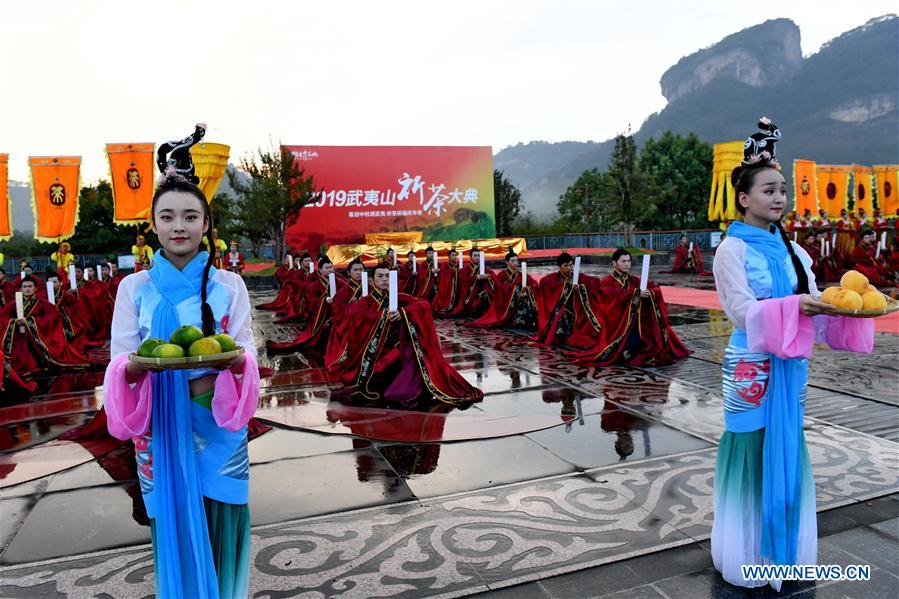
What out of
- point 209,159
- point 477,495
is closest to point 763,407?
point 477,495

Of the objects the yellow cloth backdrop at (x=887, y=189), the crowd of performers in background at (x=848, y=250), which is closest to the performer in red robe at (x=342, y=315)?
the crowd of performers in background at (x=848, y=250)

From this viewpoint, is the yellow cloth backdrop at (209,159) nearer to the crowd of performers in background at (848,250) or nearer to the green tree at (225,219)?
the crowd of performers in background at (848,250)

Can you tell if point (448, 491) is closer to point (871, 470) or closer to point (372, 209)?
point (871, 470)

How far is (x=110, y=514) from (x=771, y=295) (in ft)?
12.0

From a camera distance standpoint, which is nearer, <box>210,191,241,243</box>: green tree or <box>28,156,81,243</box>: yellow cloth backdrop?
<box>28,156,81,243</box>: yellow cloth backdrop

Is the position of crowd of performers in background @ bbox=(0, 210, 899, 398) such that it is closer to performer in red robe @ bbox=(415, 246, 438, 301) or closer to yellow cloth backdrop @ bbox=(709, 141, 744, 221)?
performer in red robe @ bbox=(415, 246, 438, 301)

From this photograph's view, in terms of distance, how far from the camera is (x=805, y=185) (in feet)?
71.2

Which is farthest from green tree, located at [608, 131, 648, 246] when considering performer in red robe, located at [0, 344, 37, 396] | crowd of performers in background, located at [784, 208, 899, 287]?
performer in red robe, located at [0, 344, 37, 396]

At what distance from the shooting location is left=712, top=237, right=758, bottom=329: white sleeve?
2.54m

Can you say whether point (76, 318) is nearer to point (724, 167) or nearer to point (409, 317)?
point (409, 317)

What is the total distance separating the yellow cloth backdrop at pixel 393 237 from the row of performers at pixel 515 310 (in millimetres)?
12618

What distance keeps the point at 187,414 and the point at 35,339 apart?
23.2 feet

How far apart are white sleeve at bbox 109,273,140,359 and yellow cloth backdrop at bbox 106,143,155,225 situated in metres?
10.2

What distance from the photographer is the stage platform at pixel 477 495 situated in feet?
9.30
